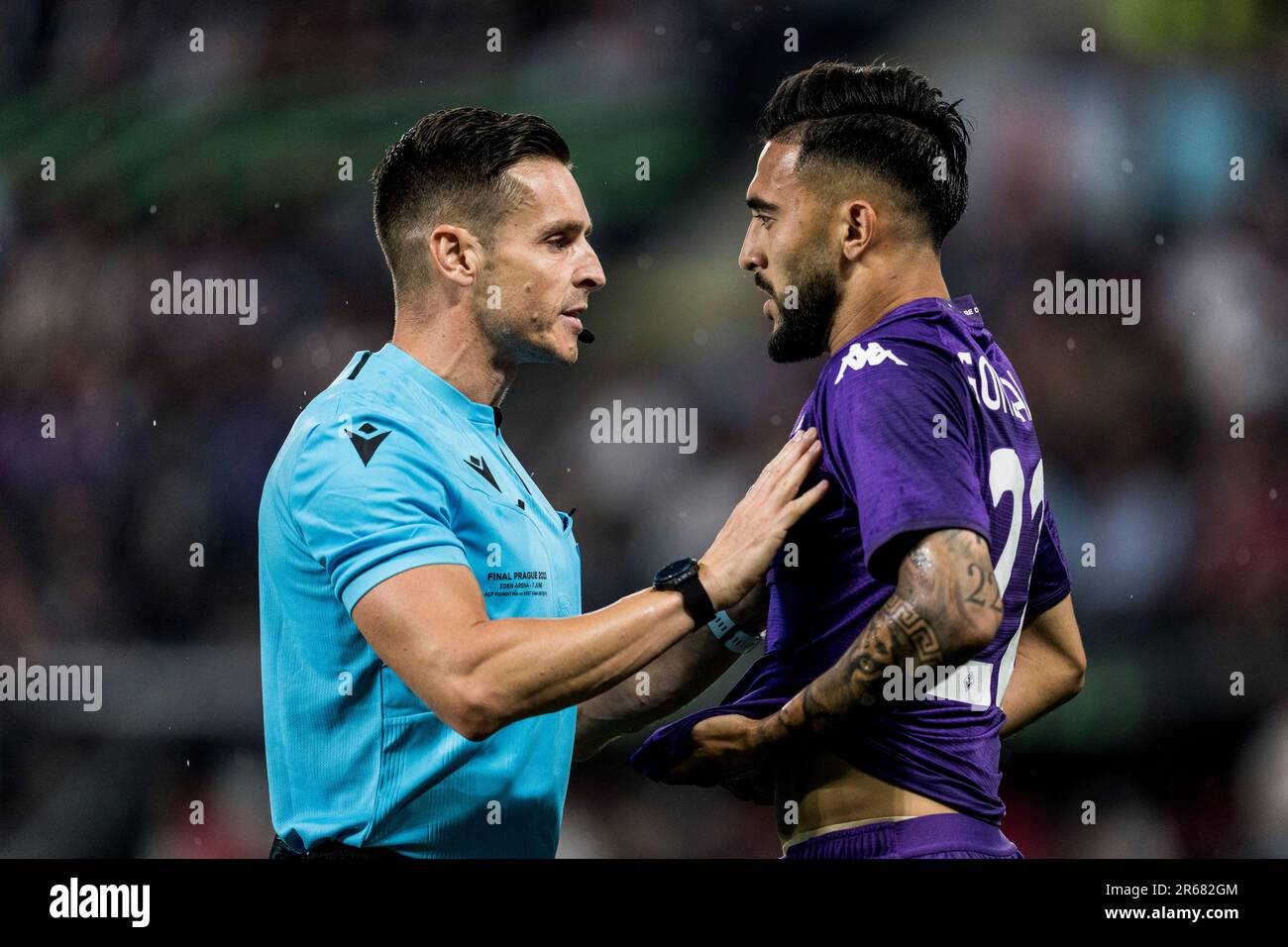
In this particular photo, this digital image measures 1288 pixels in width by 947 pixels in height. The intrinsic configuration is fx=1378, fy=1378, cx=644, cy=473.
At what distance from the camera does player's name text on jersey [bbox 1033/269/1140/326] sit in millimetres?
5680

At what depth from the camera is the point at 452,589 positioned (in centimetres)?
254

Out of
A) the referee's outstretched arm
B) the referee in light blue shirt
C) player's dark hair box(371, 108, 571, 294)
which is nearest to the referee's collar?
the referee in light blue shirt

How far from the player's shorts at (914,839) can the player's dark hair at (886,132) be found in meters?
1.18

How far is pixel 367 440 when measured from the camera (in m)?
2.71

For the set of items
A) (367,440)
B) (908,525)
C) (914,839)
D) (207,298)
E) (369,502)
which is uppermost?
(207,298)

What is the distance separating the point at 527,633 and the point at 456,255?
1004 millimetres

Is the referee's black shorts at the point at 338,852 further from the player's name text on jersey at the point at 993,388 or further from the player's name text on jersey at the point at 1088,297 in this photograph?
the player's name text on jersey at the point at 1088,297

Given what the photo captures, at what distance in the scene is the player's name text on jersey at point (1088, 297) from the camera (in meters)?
5.68

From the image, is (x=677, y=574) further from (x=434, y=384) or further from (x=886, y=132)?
(x=886, y=132)

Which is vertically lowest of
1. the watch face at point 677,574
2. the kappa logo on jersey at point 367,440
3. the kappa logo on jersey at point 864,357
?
the watch face at point 677,574

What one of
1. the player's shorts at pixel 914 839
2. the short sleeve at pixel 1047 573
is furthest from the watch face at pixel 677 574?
the short sleeve at pixel 1047 573

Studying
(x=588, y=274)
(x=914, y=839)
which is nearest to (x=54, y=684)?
(x=588, y=274)

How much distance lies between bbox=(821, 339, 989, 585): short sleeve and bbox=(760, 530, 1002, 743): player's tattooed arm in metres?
0.04

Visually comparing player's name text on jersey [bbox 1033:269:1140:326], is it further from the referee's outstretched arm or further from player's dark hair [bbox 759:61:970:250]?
the referee's outstretched arm
